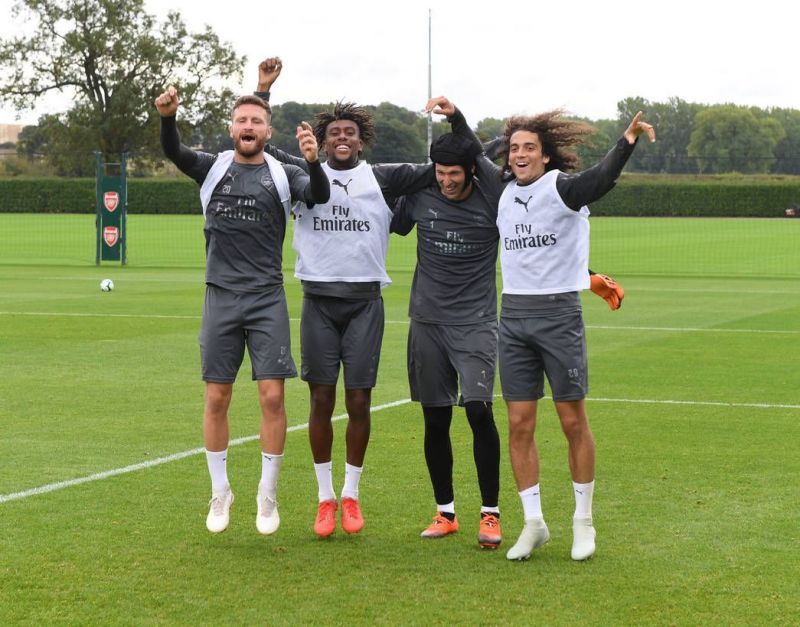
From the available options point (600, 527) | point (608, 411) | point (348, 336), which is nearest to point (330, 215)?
point (348, 336)

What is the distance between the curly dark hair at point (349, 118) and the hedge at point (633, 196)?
143ft

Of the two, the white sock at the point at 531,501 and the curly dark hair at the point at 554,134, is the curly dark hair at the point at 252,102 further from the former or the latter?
the white sock at the point at 531,501

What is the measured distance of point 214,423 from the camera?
294 inches

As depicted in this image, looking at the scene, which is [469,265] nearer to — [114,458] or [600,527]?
[600,527]

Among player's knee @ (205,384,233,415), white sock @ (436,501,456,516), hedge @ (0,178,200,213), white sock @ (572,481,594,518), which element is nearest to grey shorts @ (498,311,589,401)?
white sock @ (572,481,594,518)

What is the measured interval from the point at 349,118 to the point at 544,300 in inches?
61.5

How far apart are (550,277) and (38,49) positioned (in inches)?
3524

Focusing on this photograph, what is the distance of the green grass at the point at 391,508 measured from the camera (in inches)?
241

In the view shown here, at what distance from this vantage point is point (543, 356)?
7098mm

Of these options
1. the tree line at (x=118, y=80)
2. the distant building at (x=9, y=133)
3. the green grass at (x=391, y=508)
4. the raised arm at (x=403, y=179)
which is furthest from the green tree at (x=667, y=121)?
the distant building at (x=9, y=133)

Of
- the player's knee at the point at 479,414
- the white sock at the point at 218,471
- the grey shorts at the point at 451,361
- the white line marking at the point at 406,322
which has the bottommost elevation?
the white line marking at the point at 406,322

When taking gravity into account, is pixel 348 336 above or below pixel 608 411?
above

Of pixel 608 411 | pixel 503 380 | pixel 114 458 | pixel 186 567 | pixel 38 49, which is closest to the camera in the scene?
pixel 186 567

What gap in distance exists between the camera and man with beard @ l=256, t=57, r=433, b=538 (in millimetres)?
7527
